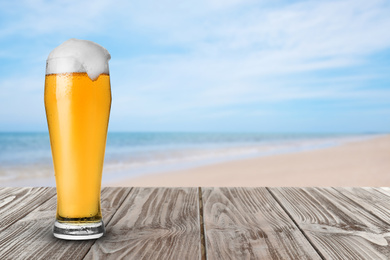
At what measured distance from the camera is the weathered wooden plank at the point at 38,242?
68cm

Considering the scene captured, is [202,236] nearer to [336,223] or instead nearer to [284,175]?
[336,223]

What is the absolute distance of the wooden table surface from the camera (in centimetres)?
Result: 70

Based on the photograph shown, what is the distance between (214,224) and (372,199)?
1.73ft

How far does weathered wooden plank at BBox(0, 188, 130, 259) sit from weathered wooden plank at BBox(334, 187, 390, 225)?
64cm

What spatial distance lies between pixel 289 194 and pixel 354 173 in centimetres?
470

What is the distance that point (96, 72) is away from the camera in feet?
2.62

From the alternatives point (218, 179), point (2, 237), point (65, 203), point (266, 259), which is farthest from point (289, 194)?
point (218, 179)

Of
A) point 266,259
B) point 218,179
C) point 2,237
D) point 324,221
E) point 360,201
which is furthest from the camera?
point 218,179

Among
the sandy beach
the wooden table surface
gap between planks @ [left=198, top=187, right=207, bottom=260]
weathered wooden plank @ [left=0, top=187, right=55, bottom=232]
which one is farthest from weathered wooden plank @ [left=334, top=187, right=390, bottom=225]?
the sandy beach

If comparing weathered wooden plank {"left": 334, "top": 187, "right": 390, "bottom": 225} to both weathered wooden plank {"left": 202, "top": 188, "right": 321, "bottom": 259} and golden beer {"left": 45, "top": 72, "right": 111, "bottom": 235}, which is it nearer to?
weathered wooden plank {"left": 202, "top": 188, "right": 321, "bottom": 259}

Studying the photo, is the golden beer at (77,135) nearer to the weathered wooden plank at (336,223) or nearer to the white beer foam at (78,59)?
the white beer foam at (78,59)

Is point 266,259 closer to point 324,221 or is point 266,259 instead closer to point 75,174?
point 324,221

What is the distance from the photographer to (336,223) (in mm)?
896

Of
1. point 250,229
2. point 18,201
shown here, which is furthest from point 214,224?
point 18,201
